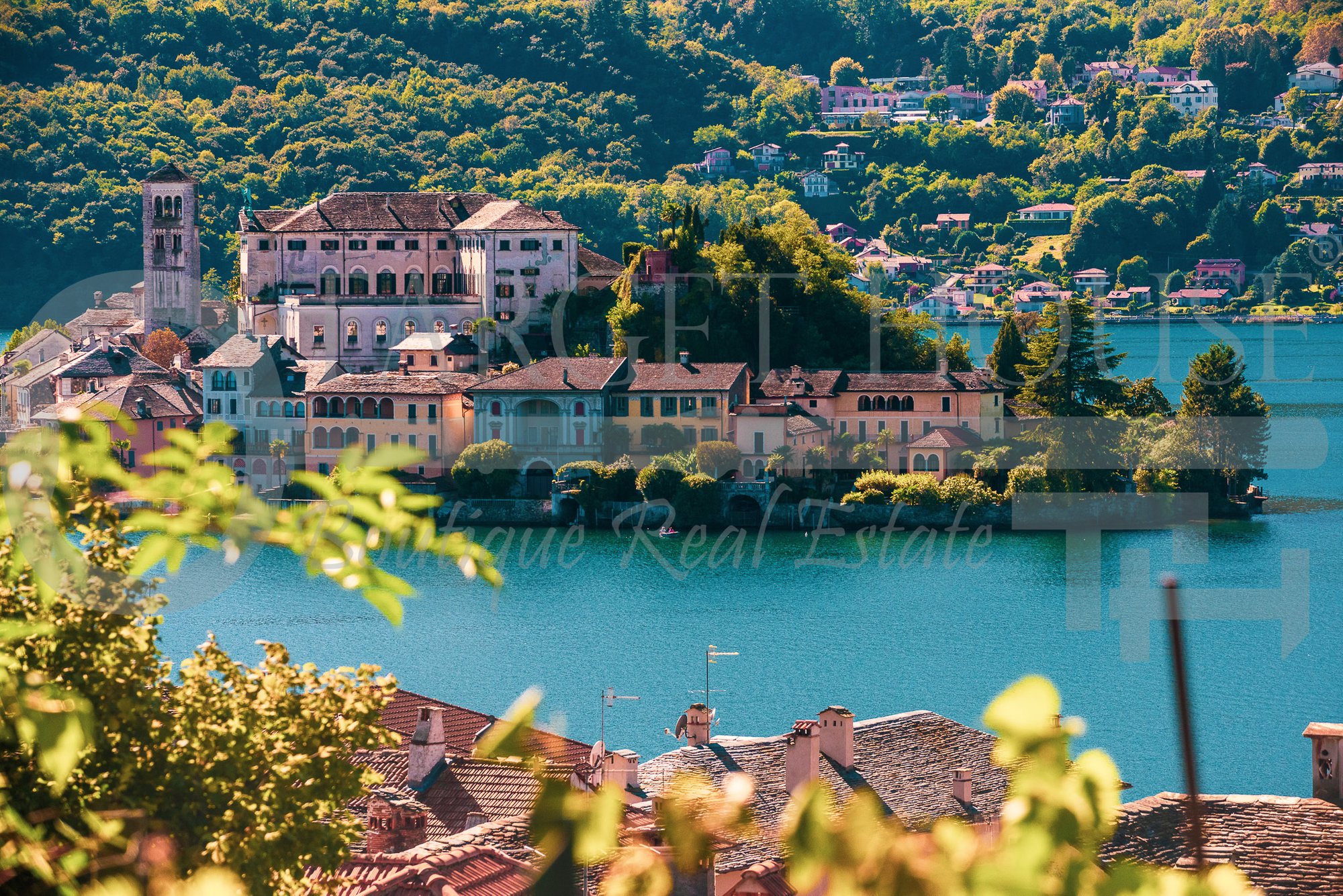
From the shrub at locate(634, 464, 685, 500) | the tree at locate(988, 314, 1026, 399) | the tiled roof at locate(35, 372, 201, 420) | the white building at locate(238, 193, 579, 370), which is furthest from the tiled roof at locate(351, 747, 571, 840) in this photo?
the white building at locate(238, 193, 579, 370)

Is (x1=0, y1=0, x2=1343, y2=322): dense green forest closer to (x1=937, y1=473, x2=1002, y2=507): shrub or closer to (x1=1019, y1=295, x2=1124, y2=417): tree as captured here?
(x1=1019, y1=295, x2=1124, y2=417): tree

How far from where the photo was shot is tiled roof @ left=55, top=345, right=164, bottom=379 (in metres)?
60.7

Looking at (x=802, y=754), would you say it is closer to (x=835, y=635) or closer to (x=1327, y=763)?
(x=1327, y=763)

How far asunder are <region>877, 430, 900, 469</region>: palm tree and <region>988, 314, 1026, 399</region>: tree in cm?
558

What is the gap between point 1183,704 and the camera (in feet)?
7.86

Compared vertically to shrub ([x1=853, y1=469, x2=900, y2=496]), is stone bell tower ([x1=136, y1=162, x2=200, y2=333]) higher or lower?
higher

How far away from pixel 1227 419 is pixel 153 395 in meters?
29.1

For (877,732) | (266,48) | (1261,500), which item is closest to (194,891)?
(877,732)

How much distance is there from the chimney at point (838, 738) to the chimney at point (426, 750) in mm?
3337

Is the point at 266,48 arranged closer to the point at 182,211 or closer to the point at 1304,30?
the point at 182,211

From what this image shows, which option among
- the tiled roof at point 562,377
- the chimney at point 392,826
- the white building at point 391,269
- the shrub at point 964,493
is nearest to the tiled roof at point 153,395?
the white building at point 391,269

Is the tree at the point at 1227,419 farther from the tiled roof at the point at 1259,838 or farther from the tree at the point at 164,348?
the tiled roof at the point at 1259,838

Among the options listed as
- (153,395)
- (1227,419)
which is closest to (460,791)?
(153,395)

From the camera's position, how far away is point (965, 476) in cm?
5400
